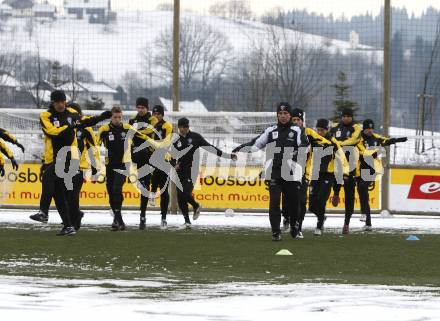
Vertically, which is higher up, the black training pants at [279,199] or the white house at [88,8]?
the white house at [88,8]

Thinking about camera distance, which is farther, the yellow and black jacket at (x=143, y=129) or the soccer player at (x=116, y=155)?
the yellow and black jacket at (x=143, y=129)

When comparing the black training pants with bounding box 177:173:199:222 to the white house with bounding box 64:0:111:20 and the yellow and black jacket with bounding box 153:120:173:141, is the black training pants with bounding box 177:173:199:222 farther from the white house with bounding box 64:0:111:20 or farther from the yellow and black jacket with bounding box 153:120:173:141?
the white house with bounding box 64:0:111:20

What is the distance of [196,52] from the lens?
95.1 feet

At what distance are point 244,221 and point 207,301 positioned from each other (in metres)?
13.0

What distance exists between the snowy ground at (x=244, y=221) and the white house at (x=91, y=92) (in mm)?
7330

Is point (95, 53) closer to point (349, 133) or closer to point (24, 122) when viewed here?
point (24, 122)

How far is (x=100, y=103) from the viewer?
35.9 metres

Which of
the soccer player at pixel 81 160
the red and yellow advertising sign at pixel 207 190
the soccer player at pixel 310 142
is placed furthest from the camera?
the red and yellow advertising sign at pixel 207 190

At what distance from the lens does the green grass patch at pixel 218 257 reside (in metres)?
11.0

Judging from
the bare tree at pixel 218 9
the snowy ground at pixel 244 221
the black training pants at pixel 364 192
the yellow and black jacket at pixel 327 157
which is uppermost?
the bare tree at pixel 218 9

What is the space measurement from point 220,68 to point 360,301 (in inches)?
885

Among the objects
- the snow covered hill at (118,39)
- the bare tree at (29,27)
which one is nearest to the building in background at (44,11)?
the snow covered hill at (118,39)

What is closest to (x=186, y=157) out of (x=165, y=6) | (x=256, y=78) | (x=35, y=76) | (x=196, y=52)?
(x=165, y=6)

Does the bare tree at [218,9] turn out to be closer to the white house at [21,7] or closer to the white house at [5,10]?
the white house at [21,7]
